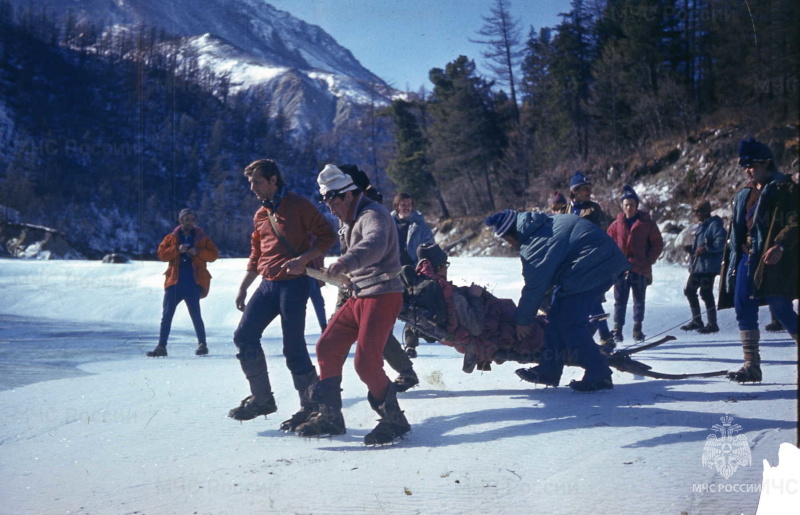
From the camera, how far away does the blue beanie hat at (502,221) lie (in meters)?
3.84

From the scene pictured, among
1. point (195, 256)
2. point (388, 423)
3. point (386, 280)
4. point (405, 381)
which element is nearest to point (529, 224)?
point (386, 280)

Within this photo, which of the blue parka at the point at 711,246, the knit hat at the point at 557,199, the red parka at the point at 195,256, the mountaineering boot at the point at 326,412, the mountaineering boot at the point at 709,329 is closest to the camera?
the mountaineering boot at the point at 326,412

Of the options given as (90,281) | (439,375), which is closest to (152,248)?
(90,281)

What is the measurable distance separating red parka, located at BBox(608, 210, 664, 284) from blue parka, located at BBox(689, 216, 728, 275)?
881 mm

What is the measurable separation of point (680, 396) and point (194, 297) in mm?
4718

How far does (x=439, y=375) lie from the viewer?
4.66 metres

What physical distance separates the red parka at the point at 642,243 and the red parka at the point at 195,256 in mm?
4165

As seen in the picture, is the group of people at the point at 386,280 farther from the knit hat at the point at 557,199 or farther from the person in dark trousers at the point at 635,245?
the person in dark trousers at the point at 635,245

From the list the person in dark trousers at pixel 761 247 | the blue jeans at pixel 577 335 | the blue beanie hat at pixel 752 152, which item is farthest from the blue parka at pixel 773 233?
the blue jeans at pixel 577 335

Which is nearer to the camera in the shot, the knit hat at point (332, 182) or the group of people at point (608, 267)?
the knit hat at point (332, 182)

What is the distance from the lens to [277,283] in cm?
350

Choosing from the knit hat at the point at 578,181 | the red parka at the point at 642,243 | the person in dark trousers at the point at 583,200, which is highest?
the knit hat at the point at 578,181

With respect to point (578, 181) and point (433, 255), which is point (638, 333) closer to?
point (578, 181)

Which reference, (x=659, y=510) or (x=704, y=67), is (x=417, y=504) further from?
(x=704, y=67)
